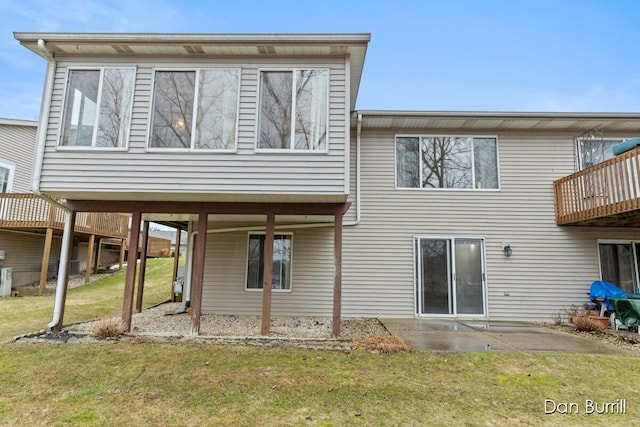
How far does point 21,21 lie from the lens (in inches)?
811

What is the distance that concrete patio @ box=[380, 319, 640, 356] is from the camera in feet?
17.7

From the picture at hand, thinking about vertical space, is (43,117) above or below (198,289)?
above

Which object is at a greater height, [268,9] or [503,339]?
[268,9]

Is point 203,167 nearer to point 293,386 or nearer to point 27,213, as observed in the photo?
point 293,386

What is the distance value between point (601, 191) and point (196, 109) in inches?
329

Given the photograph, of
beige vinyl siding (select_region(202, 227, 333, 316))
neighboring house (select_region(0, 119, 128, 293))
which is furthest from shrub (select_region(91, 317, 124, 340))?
neighboring house (select_region(0, 119, 128, 293))

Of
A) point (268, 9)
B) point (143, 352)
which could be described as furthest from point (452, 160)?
point (268, 9)

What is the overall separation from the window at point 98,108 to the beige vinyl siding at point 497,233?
5.34 meters

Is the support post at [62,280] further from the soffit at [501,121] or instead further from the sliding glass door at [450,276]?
the sliding glass door at [450,276]

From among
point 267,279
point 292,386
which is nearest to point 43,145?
point 267,279

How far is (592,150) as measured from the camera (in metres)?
8.73

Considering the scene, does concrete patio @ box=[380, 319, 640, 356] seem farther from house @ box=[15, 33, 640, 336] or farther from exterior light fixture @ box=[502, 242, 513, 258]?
exterior light fixture @ box=[502, 242, 513, 258]

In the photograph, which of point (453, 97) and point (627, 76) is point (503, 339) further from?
point (453, 97)

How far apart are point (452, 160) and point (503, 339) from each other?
4549mm
